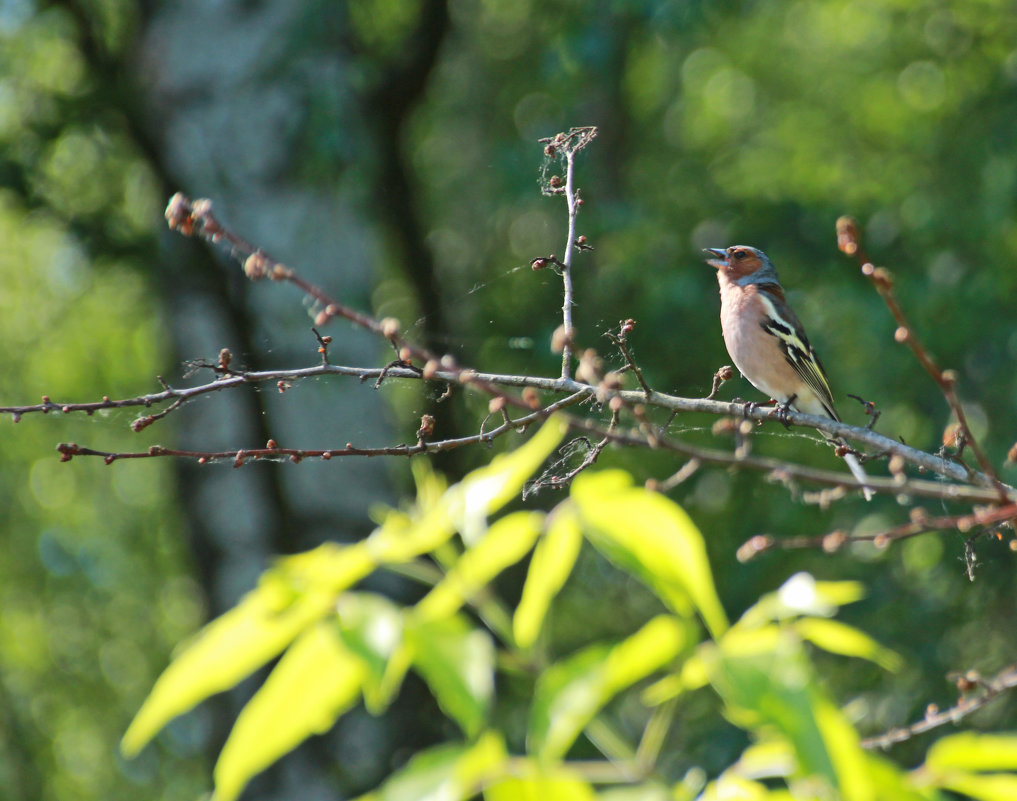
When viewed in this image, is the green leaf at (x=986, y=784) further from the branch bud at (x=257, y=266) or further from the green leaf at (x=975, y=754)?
the branch bud at (x=257, y=266)

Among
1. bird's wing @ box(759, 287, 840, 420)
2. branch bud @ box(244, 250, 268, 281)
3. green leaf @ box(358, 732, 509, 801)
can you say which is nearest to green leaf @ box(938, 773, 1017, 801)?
green leaf @ box(358, 732, 509, 801)

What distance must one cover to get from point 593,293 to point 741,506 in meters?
2.47

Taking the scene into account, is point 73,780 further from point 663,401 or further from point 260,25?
point 663,401

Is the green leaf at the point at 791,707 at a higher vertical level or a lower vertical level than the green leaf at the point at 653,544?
lower

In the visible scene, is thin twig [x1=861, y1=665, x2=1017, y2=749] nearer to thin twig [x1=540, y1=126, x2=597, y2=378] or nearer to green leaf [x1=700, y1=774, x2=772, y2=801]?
green leaf [x1=700, y1=774, x2=772, y2=801]

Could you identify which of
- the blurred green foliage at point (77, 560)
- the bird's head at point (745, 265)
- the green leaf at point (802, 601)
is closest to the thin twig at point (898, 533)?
the green leaf at point (802, 601)

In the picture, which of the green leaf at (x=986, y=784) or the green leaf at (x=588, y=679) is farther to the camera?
the green leaf at (x=986, y=784)

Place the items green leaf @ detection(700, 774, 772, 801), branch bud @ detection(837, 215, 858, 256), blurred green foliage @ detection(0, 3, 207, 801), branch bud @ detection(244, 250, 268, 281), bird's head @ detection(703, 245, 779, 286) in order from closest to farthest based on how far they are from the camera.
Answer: green leaf @ detection(700, 774, 772, 801)
branch bud @ detection(837, 215, 858, 256)
branch bud @ detection(244, 250, 268, 281)
bird's head @ detection(703, 245, 779, 286)
blurred green foliage @ detection(0, 3, 207, 801)

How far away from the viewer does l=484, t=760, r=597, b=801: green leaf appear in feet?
4.35

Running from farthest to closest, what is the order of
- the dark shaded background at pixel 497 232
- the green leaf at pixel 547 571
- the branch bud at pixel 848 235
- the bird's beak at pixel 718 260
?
the dark shaded background at pixel 497 232 → the bird's beak at pixel 718 260 → the branch bud at pixel 848 235 → the green leaf at pixel 547 571

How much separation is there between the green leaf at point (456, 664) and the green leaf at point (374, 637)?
→ 0.03 meters

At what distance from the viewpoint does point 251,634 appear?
4.52ft

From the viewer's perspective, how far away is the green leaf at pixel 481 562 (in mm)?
1380

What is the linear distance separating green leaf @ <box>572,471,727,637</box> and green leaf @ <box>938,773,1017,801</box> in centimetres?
37
